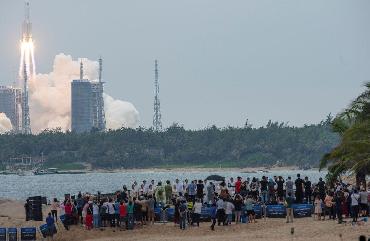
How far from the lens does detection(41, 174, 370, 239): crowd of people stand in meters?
42.8

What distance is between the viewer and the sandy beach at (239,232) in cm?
3900

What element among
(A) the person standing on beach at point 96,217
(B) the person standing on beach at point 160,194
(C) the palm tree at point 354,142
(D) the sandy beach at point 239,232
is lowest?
(D) the sandy beach at point 239,232

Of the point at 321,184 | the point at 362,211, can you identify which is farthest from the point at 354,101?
the point at 362,211

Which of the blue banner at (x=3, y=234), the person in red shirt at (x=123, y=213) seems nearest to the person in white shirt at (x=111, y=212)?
the person in red shirt at (x=123, y=213)

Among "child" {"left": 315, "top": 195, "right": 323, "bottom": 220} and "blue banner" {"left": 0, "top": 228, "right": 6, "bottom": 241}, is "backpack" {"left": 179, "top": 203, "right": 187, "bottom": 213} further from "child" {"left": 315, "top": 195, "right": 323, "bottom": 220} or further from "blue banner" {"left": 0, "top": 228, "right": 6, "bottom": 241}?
"blue banner" {"left": 0, "top": 228, "right": 6, "bottom": 241}

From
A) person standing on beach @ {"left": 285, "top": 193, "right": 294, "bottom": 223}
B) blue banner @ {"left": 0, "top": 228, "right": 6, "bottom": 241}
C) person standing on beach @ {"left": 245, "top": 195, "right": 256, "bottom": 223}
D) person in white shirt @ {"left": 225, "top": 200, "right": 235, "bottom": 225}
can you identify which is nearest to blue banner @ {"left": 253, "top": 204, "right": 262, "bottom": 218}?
person standing on beach @ {"left": 245, "top": 195, "right": 256, "bottom": 223}

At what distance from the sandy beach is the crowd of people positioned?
477mm

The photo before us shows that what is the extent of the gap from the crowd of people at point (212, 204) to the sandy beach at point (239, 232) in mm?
477

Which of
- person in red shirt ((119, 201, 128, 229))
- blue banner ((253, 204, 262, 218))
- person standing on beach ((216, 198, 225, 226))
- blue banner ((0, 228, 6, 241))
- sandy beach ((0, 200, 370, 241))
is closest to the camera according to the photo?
sandy beach ((0, 200, 370, 241))

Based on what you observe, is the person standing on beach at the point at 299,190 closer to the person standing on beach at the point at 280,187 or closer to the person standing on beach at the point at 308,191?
the person standing on beach at the point at 308,191

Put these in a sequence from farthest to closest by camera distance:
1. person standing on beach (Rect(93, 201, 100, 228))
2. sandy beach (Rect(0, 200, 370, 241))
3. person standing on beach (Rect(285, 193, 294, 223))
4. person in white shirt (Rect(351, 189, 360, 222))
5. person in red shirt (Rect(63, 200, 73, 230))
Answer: person in red shirt (Rect(63, 200, 73, 230)), person standing on beach (Rect(93, 201, 100, 228)), person standing on beach (Rect(285, 193, 294, 223)), person in white shirt (Rect(351, 189, 360, 222)), sandy beach (Rect(0, 200, 370, 241))

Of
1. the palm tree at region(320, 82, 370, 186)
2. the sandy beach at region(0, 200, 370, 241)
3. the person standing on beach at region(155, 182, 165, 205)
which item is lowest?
the sandy beach at region(0, 200, 370, 241)

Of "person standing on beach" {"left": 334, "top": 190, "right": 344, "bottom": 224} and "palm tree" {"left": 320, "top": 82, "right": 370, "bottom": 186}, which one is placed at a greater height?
"palm tree" {"left": 320, "top": 82, "right": 370, "bottom": 186}

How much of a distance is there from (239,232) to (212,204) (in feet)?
13.8
